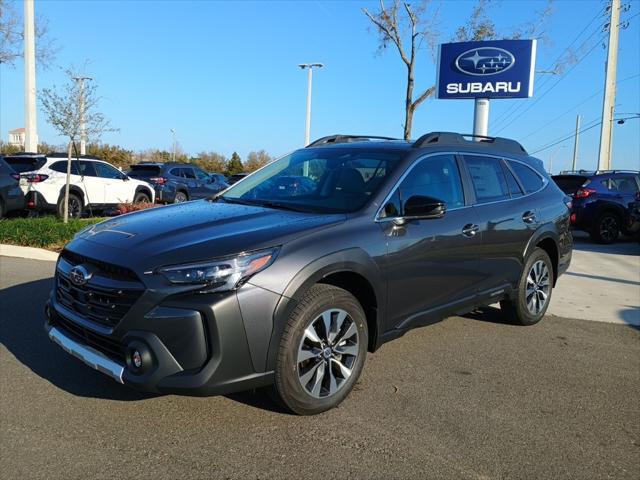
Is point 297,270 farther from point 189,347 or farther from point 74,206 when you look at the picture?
point 74,206

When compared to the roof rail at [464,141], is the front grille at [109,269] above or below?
below

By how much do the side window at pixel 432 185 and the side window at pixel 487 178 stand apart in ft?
0.84

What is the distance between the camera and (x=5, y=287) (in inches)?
266

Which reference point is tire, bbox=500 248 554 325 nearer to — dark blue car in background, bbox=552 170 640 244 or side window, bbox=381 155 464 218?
side window, bbox=381 155 464 218

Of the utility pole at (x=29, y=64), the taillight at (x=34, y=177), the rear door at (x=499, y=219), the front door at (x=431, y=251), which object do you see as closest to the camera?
the front door at (x=431, y=251)

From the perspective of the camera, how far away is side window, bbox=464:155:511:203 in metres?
4.96

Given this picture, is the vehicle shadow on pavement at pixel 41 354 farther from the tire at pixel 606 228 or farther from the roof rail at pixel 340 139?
the tire at pixel 606 228

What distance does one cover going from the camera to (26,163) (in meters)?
14.0

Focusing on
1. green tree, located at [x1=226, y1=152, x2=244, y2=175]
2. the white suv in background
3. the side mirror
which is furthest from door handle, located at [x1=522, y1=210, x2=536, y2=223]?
green tree, located at [x1=226, y1=152, x2=244, y2=175]

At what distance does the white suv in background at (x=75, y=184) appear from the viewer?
12.8m

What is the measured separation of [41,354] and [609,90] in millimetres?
23697

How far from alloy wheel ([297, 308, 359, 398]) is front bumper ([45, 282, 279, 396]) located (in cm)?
46

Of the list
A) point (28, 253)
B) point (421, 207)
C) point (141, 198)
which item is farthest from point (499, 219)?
point (141, 198)

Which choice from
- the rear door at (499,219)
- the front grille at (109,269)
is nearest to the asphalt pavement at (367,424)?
the rear door at (499,219)
